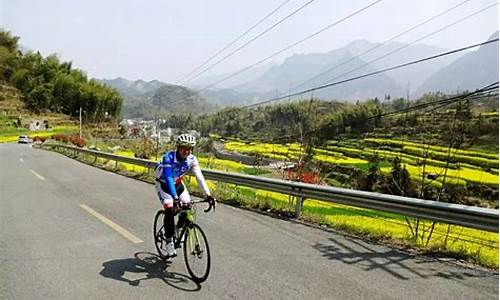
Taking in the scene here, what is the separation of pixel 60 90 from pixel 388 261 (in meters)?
98.1

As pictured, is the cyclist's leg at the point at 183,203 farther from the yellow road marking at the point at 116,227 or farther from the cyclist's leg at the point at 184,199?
the yellow road marking at the point at 116,227

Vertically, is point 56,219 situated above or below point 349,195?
below

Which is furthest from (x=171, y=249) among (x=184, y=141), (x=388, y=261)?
(x=388, y=261)

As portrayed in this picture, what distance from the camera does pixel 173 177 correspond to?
539 centimetres

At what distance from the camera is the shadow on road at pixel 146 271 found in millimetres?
4906

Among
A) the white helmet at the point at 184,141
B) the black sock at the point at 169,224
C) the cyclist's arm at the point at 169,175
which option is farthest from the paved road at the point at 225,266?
the white helmet at the point at 184,141

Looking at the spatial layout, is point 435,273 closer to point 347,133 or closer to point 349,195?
point 349,195

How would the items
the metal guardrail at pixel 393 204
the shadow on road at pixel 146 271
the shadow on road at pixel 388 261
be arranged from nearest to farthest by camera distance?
the shadow on road at pixel 146 271 < the shadow on road at pixel 388 261 < the metal guardrail at pixel 393 204

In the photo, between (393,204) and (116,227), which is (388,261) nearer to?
(393,204)

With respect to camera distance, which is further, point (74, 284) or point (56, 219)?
point (56, 219)

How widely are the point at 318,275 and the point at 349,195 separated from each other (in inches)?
113

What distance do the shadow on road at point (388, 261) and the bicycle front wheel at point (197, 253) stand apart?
183 cm

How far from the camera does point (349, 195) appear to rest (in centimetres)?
767

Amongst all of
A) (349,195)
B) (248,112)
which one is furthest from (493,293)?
(248,112)
